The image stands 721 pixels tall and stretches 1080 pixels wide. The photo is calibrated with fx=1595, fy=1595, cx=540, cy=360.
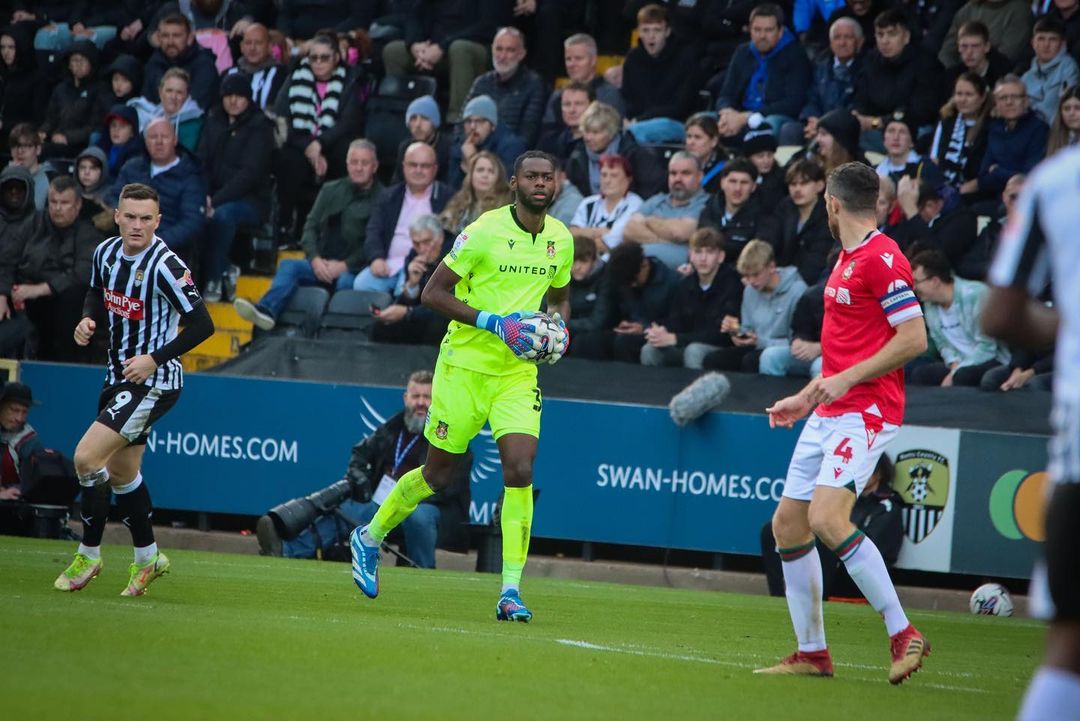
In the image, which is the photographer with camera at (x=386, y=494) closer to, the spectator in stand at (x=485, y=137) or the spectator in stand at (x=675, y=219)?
the spectator in stand at (x=675, y=219)

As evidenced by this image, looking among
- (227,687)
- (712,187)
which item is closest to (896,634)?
(227,687)

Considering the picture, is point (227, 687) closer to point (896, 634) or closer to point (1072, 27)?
point (896, 634)

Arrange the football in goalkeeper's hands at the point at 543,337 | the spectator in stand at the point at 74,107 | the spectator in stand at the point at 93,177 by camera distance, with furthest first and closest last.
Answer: the spectator in stand at the point at 74,107 → the spectator in stand at the point at 93,177 → the football in goalkeeper's hands at the point at 543,337

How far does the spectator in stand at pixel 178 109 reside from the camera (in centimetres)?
2019

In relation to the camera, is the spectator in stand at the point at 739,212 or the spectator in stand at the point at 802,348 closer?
the spectator in stand at the point at 802,348

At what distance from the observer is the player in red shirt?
7.52 m

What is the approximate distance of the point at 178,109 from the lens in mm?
20453

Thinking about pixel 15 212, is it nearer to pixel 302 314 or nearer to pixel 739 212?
pixel 302 314

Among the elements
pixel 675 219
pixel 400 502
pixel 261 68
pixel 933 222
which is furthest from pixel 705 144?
pixel 400 502

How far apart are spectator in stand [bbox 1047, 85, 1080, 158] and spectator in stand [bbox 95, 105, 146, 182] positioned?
11034mm

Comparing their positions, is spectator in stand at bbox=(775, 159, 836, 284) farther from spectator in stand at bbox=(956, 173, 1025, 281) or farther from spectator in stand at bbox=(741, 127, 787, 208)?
spectator in stand at bbox=(956, 173, 1025, 281)

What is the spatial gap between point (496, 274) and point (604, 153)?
825 centimetres

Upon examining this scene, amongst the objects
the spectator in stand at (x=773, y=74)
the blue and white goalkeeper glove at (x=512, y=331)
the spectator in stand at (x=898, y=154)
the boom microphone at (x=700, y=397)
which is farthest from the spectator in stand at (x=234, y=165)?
the blue and white goalkeeper glove at (x=512, y=331)

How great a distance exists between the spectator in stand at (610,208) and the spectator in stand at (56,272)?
5.58 metres
